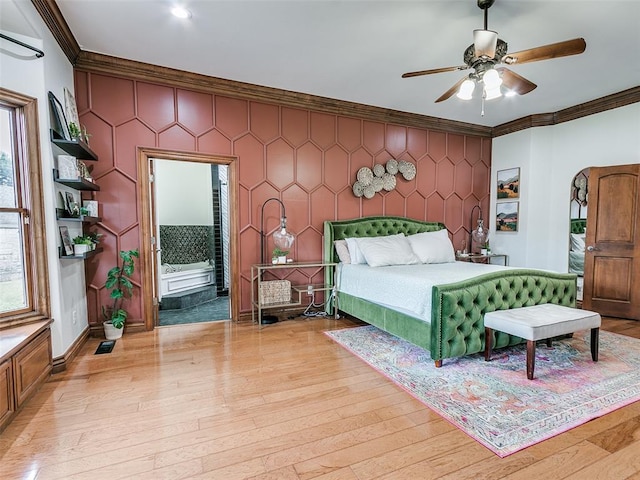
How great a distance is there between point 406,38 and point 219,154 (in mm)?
2403

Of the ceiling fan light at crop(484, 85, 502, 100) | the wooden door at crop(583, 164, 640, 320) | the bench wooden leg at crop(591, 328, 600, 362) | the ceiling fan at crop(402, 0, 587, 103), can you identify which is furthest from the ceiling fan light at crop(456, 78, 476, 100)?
the wooden door at crop(583, 164, 640, 320)

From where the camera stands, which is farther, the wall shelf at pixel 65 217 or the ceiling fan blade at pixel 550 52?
the wall shelf at pixel 65 217

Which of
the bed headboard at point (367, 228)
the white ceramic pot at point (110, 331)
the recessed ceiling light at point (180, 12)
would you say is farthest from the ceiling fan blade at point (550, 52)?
the white ceramic pot at point (110, 331)

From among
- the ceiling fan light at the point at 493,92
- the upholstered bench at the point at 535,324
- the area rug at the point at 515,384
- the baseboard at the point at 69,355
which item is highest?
the ceiling fan light at the point at 493,92

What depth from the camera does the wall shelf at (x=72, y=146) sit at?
2.64 metres

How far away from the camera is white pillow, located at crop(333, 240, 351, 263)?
4312 mm

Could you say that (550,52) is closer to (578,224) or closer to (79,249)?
(578,224)

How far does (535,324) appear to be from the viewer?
2.46 metres

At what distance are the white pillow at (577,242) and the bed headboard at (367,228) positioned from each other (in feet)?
6.34

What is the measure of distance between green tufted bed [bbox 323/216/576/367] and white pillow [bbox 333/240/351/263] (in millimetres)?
704

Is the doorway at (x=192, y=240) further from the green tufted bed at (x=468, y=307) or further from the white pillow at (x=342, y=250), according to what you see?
the green tufted bed at (x=468, y=307)

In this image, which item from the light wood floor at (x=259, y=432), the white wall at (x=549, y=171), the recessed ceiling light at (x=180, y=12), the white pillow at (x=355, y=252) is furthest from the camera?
the white wall at (x=549, y=171)

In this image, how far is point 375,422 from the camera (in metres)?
1.97

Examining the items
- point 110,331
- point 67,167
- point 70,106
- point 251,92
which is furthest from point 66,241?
point 251,92
